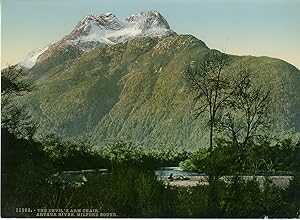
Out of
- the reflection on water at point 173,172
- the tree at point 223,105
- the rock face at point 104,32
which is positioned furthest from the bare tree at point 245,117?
the rock face at point 104,32

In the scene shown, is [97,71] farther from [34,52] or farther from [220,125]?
[220,125]

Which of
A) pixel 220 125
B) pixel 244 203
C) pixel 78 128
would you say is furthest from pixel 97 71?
pixel 244 203

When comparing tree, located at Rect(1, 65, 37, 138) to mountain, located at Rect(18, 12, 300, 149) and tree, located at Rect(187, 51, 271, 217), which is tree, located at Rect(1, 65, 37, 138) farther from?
tree, located at Rect(187, 51, 271, 217)

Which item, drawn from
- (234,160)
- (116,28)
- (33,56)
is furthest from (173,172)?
(33,56)

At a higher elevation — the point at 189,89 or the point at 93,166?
the point at 189,89

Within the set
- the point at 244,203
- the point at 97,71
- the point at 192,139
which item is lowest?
the point at 244,203

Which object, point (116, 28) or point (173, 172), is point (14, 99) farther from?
point (173, 172)
